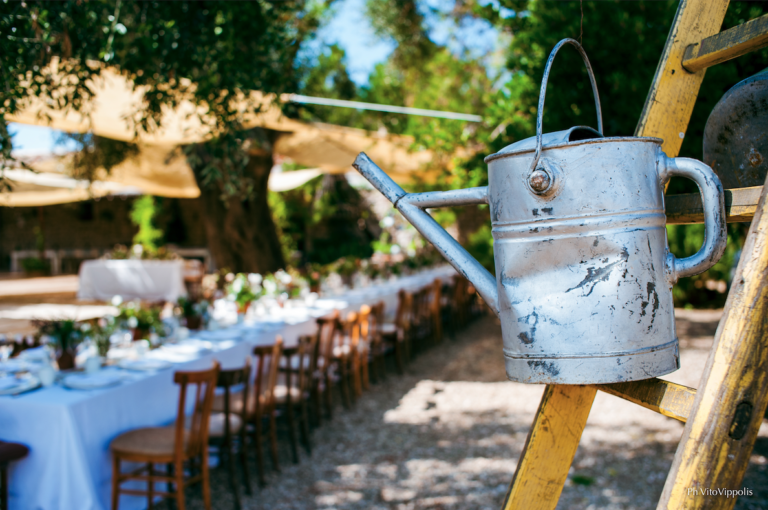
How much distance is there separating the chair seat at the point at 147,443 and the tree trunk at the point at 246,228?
598 centimetres

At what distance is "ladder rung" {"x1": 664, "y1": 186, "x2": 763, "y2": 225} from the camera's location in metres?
0.93

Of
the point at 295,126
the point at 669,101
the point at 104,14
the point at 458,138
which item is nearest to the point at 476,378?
the point at 458,138

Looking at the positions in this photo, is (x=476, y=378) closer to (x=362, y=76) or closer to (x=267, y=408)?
(x=267, y=408)

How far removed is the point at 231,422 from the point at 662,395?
2951 millimetres

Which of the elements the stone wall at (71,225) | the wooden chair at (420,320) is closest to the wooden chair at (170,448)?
the wooden chair at (420,320)

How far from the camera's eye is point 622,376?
958 millimetres

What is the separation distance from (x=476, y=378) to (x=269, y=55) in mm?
4007

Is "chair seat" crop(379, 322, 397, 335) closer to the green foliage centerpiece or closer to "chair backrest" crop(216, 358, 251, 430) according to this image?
the green foliage centerpiece

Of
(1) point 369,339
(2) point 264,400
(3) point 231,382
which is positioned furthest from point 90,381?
(1) point 369,339

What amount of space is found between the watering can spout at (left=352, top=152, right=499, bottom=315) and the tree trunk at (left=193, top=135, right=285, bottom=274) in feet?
25.5

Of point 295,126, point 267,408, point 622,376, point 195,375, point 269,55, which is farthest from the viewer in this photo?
point 295,126

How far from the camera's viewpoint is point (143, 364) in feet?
11.4

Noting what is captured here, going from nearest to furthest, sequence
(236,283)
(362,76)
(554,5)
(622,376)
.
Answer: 1. (622,376)
2. (554,5)
3. (236,283)
4. (362,76)

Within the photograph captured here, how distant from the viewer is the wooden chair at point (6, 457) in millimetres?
2643
